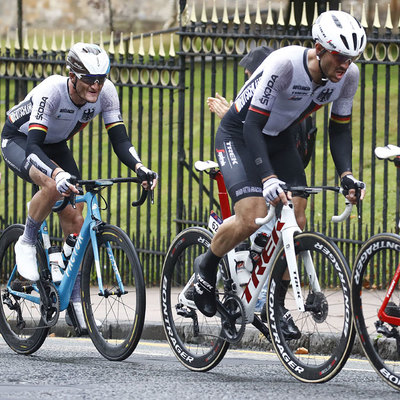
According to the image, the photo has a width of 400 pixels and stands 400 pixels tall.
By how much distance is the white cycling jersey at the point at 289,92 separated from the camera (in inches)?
270

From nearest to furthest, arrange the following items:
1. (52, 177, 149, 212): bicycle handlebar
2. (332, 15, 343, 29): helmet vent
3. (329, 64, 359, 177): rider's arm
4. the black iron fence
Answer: (332, 15, 343, 29): helmet vent → (329, 64, 359, 177): rider's arm → (52, 177, 149, 212): bicycle handlebar → the black iron fence

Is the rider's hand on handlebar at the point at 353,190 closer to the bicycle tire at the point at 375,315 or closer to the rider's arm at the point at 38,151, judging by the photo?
the bicycle tire at the point at 375,315

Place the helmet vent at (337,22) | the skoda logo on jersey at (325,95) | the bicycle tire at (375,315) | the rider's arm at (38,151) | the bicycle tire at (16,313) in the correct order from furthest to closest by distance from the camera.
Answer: the bicycle tire at (16,313) < the rider's arm at (38,151) < the skoda logo on jersey at (325,95) < the helmet vent at (337,22) < the bicycle tire at (375,315)

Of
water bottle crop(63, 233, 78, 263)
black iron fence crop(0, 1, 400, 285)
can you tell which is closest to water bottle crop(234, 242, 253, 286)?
water bottle crop(63, 233, 78, 263)

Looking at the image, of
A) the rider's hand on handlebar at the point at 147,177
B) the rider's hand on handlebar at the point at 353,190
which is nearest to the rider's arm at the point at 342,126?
the rider's hand on handlebar at the point at 353,190

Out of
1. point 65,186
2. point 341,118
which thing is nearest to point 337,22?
point 341,118

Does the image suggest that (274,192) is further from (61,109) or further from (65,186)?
(61,109)

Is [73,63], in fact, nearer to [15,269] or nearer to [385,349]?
[15,269]

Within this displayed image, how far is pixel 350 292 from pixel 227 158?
1.31m

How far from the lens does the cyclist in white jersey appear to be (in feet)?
22.1

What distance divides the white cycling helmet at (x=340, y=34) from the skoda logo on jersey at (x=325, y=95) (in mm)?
376

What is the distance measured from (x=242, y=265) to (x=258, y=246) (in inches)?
7.8

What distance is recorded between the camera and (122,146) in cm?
814

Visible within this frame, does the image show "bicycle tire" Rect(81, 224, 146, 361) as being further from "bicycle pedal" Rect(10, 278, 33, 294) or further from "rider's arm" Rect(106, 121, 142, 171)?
"bicycle pedal" Rect(10, 278, 33, 294)
